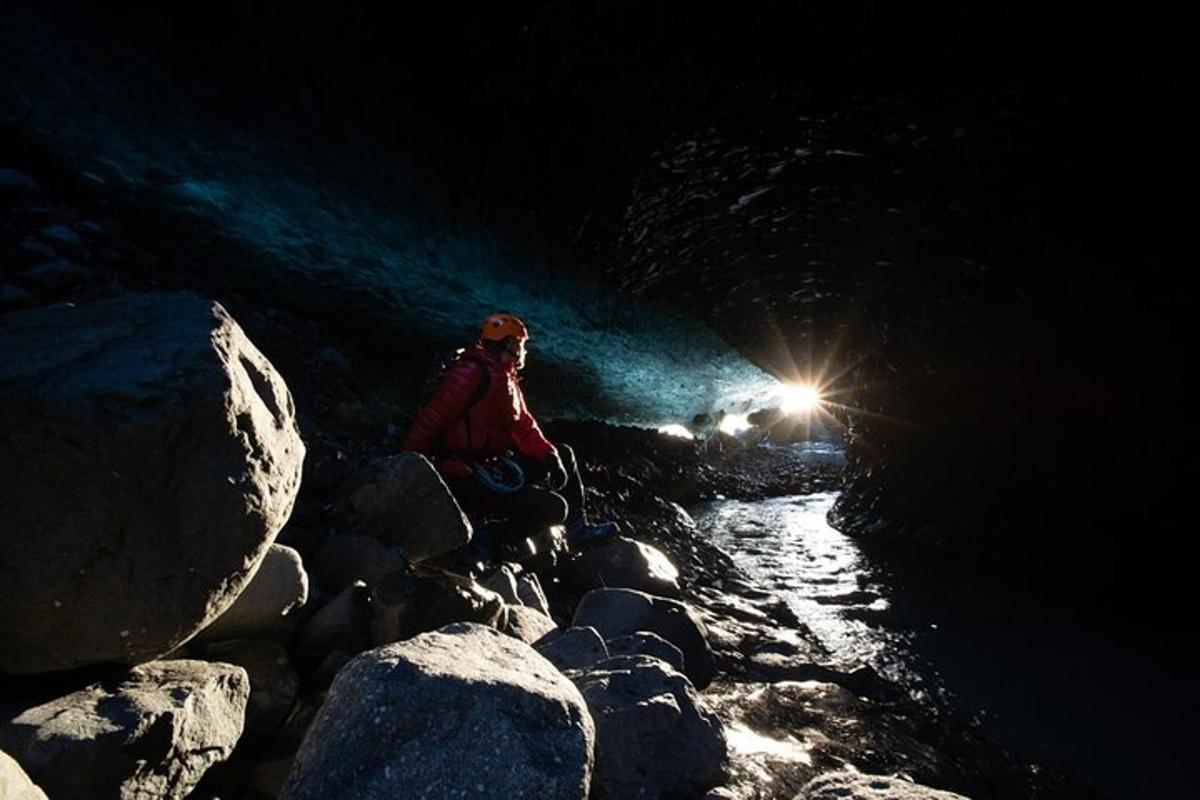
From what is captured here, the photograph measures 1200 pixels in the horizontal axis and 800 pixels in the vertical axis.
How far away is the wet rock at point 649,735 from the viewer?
5.85 ft

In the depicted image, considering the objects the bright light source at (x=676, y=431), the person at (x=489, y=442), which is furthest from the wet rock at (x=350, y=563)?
the bright light source at (x=676, y=431)

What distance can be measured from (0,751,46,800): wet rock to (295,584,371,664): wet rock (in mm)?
1040

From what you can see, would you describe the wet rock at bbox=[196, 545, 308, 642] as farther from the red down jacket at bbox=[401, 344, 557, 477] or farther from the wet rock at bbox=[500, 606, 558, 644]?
the red down jacket at bbox=[401, 344, 557, 477]

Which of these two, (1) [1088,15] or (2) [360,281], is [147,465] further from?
(2) [360,281]

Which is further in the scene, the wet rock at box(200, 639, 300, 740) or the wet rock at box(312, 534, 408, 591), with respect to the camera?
the wet rock at box(312, 534, 408, 591)

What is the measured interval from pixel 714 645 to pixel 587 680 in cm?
182

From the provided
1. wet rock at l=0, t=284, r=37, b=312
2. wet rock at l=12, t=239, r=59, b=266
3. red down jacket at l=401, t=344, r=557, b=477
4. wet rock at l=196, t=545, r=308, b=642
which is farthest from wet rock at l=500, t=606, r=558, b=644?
wet rock at l=12, t=239, r=59, b=266

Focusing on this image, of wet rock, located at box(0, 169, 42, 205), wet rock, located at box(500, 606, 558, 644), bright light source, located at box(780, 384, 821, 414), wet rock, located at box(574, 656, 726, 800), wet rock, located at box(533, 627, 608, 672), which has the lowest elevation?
wet rock, located at box(500, 606, 558, 644)

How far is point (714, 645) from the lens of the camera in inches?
142

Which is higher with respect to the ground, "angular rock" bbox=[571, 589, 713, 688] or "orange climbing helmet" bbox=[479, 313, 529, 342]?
"orange climbing helmet" bbox=[479, 313, 529, 342]

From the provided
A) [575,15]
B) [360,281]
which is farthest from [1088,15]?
[360,281]

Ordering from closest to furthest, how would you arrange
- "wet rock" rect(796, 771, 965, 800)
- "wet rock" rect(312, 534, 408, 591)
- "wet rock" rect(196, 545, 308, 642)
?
"wet rock" rect(796, 771, 965, 800) → "wet rock" rect(196, 545, 308, 642) → "wet rock" rect(312, 534, 408, 591)

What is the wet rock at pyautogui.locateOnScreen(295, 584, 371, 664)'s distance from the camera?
6.61 feet

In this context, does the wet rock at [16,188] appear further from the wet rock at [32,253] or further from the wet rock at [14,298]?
the wet rock at [14,298]
